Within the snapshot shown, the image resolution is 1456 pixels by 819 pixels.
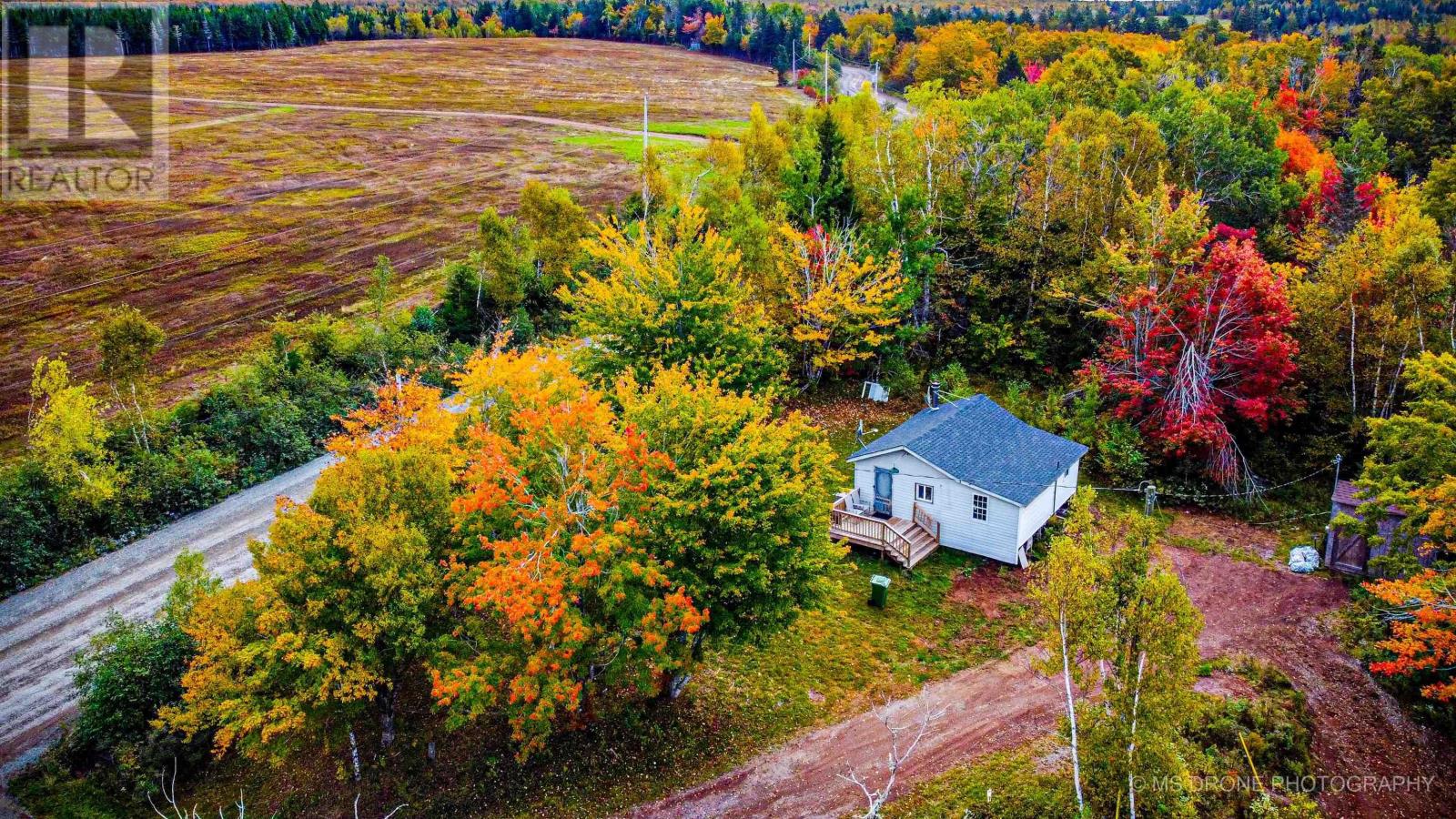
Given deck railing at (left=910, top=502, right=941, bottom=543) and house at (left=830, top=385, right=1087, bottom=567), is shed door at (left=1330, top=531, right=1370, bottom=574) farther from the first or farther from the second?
deck railing at (left=910, top=502, right=941, bottom=543)

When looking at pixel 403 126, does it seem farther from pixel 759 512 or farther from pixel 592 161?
pixel 759 512

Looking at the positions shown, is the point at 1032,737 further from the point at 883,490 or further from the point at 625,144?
the point at 625,144

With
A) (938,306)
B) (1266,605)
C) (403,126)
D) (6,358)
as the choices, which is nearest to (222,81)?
(403,126)

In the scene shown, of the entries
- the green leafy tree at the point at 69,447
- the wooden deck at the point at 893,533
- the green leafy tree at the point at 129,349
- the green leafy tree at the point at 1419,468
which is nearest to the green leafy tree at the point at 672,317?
the wooden deck at the point at 893,533

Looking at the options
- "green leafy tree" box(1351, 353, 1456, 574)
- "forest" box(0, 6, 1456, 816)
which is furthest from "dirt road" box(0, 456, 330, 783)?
"green leafy tree" box(1351, 353, 1456, 574)

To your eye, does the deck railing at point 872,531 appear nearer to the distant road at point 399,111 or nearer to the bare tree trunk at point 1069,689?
the bare tree trunk at point 1069,689
